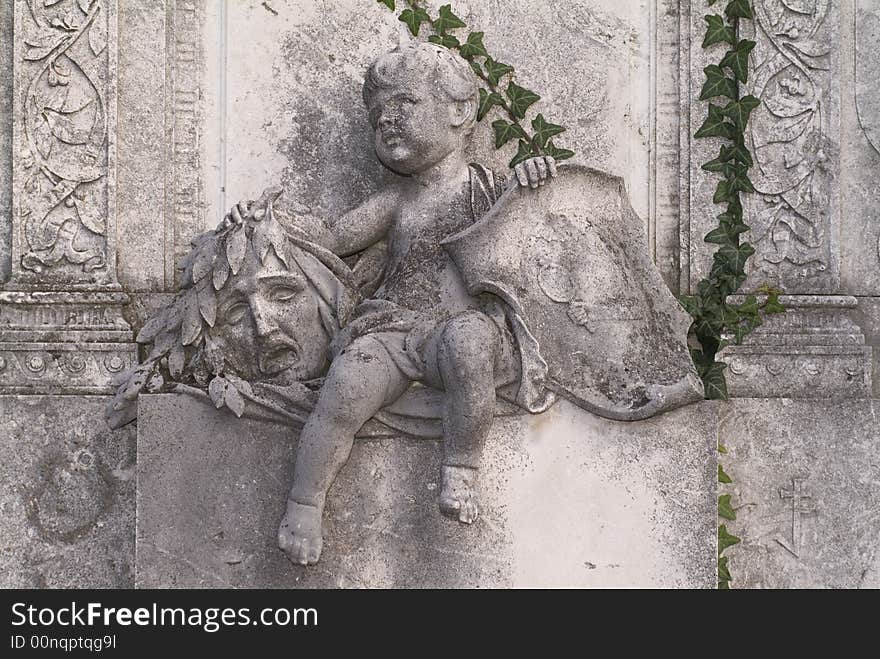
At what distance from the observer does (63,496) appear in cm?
485

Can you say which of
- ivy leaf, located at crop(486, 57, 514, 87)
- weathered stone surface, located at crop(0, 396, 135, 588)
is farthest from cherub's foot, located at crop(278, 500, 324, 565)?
ivy leaf, located at crop(486, 57, 514, 87)

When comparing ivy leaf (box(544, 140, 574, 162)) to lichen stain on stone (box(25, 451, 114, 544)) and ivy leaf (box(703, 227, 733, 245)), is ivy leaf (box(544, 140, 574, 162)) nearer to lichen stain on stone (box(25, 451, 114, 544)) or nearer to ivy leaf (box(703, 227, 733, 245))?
ivy leaf (box(703, 227, 733, 245))

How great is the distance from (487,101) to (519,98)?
5.4 inches

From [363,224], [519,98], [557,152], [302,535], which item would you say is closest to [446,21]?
[519,98]

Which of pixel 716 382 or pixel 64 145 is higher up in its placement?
pixel 64 145

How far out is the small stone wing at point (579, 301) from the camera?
4277 mm

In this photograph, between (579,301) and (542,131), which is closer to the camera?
(579,301)

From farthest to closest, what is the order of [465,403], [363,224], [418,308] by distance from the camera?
[363,224], [418,308], [465,403]

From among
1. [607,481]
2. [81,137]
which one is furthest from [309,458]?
[81,137]

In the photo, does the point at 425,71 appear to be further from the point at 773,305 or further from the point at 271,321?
the point at 773,305

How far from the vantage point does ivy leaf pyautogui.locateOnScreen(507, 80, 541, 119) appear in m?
5.06

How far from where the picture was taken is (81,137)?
4988 mm

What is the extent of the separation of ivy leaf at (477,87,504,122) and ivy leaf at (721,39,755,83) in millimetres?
920

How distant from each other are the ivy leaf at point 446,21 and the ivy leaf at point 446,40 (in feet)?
0.08
